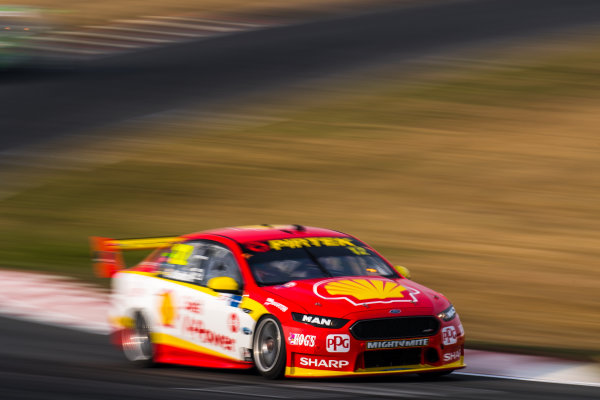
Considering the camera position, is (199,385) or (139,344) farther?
(139,344)

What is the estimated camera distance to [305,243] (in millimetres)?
10344

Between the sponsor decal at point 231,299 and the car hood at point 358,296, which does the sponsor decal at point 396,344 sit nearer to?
the car hood at point 358,296

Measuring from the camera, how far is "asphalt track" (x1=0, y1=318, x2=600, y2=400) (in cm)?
855

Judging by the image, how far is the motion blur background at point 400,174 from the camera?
601 inches

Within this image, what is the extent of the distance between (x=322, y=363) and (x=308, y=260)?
1.29 metres

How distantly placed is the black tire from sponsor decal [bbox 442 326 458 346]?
1.29 meters

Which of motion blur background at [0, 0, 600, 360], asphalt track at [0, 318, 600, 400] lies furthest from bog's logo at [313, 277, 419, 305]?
motion blur background at [0, 0, 600, 360]

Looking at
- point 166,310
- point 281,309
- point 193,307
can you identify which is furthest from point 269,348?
point 166,310

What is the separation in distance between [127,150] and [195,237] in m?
12.1

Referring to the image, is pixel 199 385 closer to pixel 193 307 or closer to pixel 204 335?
pixel 204 335

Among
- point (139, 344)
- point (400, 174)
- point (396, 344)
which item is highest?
point (400, 174)

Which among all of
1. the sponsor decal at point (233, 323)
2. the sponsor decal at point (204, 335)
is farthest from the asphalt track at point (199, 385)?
the sponsor decal at point (233, 323)

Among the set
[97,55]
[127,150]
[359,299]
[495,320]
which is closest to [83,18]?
[97,55]

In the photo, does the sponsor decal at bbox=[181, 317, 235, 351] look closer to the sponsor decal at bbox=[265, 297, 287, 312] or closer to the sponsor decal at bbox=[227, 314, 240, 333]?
the sponsor decal at bbox=[227, 314, 240, 333]
